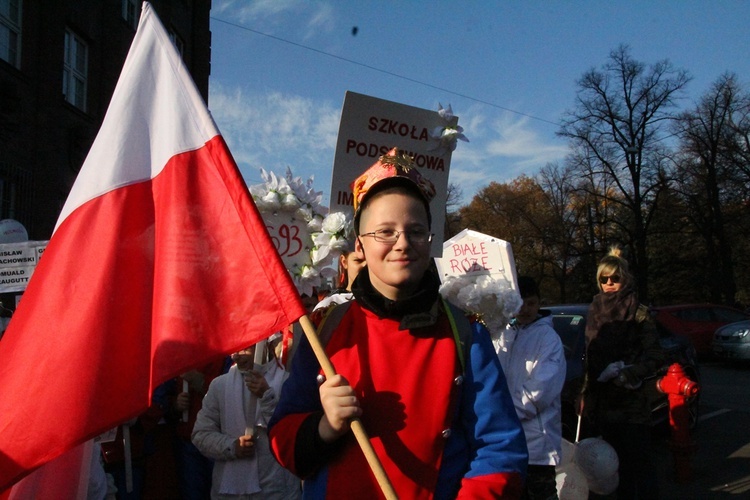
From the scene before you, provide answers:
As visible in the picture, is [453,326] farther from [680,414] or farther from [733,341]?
[733,341]

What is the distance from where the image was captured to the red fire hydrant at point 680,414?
561 cm

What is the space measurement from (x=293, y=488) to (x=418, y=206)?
2304mm

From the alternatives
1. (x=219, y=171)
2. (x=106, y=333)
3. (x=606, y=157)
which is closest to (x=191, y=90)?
(x=219, y=171)

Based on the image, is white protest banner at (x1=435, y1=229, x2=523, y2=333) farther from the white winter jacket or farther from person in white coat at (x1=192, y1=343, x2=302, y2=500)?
person in white coat at (x1=192, y1=343, x2=302, y2=500)

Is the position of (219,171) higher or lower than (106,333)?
higher

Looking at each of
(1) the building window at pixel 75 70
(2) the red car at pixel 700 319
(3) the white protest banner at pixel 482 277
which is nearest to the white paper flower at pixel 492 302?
(3) the white protest banner at pixel 482 277

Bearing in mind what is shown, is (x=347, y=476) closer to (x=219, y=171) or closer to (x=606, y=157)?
(x=219, y=171)

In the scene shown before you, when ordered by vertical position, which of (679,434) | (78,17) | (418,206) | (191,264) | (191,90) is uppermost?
(78,17)

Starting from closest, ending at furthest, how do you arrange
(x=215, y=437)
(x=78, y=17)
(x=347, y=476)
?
(x=347, y=476) < (x=215, y=437) < (x=78, y=17)

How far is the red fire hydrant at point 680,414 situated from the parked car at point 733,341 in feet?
36.0

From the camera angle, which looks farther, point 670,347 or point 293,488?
point 670,347

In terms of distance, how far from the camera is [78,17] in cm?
1417

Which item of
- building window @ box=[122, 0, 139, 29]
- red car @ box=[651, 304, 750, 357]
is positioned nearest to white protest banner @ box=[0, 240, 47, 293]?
building window @ box=[122, 0, 139, 29]

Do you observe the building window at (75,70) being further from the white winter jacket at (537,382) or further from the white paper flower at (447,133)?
the white winter jacket at (537,382)
